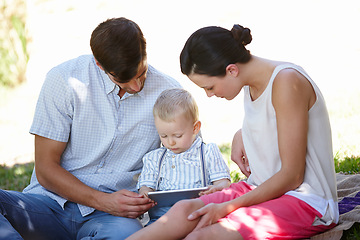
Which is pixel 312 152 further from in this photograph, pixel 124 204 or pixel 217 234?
pixel 124 204

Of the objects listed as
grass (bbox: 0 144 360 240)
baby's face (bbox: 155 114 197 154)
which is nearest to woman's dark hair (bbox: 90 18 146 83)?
baby's face (bbox: 155 114 197 154)

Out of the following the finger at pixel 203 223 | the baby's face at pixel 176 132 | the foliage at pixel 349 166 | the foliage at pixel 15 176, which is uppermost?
the baby's face at pixel 176 132

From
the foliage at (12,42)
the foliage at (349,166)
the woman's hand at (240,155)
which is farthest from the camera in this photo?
the foliage at (12,42)

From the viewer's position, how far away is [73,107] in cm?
359

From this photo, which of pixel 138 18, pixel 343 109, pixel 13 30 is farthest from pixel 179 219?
pixel 138 18

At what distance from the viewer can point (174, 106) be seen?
3547 millimetres

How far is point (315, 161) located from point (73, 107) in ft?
5.75

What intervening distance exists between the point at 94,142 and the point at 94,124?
14cm

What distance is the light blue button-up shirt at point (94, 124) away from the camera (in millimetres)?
3551

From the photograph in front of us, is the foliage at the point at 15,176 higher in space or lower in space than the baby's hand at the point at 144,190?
lower

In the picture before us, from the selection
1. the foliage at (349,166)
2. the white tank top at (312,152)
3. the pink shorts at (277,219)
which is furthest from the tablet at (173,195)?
the foliage at (349,166)

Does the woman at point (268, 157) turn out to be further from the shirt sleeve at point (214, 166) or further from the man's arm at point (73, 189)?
the man's arm at point (73, 189)

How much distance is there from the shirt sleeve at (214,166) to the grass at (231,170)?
3.09ft

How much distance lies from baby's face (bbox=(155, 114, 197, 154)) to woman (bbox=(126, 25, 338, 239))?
44 centimetres
